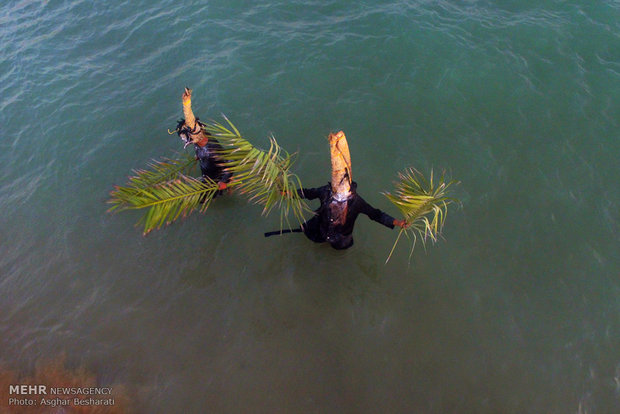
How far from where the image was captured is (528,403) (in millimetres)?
6000

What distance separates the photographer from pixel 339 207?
6367mm

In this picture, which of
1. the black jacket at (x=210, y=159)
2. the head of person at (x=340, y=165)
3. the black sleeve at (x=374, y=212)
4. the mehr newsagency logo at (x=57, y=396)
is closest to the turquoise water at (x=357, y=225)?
the mehr newsagency logo at (x=57, y=396)

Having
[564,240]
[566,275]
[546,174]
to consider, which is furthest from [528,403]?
[546,174]

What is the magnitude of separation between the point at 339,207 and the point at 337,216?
0.25 meters

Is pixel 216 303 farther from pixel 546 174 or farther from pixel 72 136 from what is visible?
pixel 546 174

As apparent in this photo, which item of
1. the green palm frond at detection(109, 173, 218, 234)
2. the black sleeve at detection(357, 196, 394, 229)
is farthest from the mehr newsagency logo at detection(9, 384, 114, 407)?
the black sleeve at detection(357, 196, 394, 229)

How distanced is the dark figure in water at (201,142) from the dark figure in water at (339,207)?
1844 millimetres

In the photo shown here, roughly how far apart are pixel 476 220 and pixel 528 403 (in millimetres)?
3626

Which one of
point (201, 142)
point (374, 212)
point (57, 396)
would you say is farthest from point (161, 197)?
point (57, 396)

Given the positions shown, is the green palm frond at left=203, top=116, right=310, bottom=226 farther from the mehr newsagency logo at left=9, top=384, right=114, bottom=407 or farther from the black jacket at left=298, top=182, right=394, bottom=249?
the mehr newsagency logo at left=9, top=384, right=114, bottom=407

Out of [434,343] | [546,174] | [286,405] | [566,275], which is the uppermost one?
[546,174]

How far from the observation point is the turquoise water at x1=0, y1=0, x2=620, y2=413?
6.46 metres

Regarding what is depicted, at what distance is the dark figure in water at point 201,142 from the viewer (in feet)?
22.8

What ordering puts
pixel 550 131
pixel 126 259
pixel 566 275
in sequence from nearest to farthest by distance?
pixel 566 275, pixel 126 259, pixel 550 131
